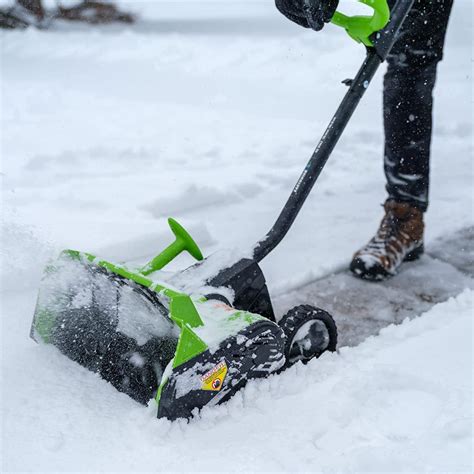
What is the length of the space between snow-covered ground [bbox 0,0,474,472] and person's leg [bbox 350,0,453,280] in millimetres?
194

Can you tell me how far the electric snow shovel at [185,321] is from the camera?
138cm

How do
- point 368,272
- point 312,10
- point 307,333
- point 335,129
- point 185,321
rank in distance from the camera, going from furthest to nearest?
point 368,272
point 335,129
point 307,333
point 312,10
point 185,321

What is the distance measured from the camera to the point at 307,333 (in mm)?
1701

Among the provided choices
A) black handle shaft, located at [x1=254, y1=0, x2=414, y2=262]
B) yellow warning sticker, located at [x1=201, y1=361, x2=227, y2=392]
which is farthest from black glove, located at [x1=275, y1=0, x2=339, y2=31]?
→ yellow warning sticker, located at [x1=201, y1=361, x2=227, y2=392]

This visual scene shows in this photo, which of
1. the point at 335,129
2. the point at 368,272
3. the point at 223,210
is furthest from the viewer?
the point at 223,210

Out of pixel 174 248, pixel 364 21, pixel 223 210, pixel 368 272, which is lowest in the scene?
pixel 223 210

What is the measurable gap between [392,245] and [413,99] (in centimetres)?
56

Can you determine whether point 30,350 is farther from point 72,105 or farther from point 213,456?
point 72,105

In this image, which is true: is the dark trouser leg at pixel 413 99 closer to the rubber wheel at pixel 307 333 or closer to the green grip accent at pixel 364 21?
the green grip accent at pixel 364 21

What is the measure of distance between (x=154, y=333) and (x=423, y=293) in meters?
1.14

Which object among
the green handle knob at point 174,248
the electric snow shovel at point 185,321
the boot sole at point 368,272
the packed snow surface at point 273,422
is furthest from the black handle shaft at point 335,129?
the boot sole at point 368,272

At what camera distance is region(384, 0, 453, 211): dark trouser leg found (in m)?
2.29

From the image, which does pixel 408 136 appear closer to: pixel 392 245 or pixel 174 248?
pixel 392 245

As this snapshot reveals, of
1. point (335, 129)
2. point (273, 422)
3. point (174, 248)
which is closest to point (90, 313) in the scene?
point (174, 248)
